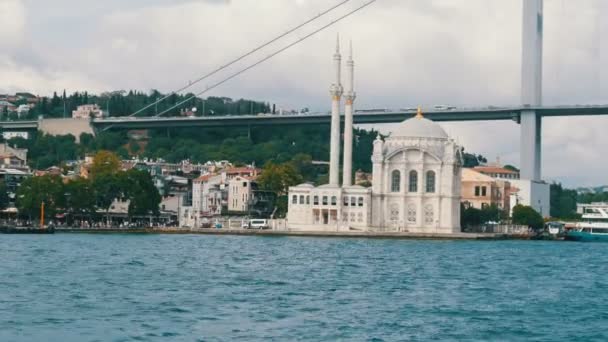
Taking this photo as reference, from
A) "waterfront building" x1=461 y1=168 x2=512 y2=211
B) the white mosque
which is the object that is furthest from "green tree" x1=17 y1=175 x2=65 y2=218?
"waterfront building" x1=461 y1=168 x2=512 y2=211

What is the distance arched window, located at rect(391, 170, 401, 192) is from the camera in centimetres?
7038

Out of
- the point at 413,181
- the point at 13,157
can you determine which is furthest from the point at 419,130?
the point at 13,157

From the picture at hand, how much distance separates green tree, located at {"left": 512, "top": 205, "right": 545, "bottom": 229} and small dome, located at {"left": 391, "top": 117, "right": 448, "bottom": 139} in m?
8.05

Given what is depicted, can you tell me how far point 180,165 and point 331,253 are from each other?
159 ft

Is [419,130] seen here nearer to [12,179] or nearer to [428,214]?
[428,214]

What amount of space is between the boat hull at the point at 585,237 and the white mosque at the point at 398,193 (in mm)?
6422

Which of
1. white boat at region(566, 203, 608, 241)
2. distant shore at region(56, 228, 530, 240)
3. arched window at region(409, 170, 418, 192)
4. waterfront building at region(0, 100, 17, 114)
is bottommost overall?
distant shore at region(56, 228, 530, 240)

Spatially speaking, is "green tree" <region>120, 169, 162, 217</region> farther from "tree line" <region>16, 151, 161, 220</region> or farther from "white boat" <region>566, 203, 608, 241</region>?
"white boat" <region>566, 203, 608, 241</region>

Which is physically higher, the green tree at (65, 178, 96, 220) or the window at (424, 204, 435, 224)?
the green tree at (65, 178, 96, 220)

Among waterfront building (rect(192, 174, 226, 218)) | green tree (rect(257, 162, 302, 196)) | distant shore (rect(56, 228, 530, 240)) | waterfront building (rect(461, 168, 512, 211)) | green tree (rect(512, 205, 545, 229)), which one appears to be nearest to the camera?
distant shore (rect(56, 228, 530, 240))

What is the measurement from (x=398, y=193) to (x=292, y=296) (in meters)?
40.8

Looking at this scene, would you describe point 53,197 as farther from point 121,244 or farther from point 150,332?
point 150,332

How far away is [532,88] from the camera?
261 ft

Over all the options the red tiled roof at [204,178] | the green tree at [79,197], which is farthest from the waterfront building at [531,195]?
the green tree at [79,197]
